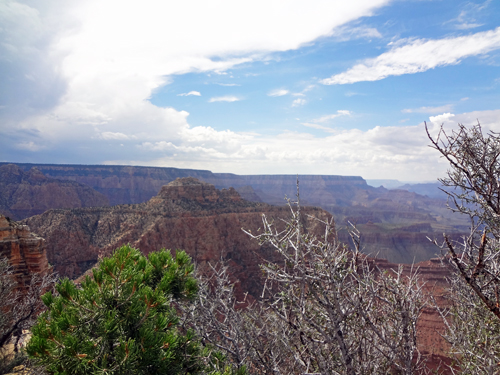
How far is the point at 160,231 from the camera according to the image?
141ft

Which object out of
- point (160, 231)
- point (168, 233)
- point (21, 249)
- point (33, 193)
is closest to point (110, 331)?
point (21, 249)

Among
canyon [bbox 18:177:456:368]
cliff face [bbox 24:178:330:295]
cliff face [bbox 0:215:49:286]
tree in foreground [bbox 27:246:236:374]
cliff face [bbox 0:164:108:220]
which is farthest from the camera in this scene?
cliff face [bbox 0:164:108:220]

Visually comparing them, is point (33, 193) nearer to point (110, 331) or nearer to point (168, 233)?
point (168, 233)

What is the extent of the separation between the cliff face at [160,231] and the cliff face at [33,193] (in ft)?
137

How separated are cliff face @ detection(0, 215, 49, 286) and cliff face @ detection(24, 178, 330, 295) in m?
22.9

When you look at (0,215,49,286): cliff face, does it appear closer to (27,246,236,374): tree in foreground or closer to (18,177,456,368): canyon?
(27,246,236,374): tree in foreground

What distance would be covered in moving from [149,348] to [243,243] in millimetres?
46518

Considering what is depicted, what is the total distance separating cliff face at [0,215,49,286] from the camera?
16266 mm

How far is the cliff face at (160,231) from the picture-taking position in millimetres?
42469

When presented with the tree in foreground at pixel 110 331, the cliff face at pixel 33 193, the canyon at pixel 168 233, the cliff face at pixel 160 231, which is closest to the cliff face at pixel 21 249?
the tree in foreground at pixel 110 331

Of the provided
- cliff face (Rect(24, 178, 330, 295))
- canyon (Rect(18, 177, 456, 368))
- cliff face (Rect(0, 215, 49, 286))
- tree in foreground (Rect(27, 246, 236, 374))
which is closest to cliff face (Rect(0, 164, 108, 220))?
canyon (Rect(18, 177, 456, 368))

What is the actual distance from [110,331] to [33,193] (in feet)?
333

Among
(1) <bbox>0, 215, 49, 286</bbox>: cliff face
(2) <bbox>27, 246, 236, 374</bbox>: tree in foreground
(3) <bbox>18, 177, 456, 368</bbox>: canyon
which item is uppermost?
(2) <bbox>27, 246, 236, 374</bbox>: tree in foreground

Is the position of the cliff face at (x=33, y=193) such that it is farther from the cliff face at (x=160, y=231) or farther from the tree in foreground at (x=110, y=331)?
the tree in foreground at (x=110, y=331)
